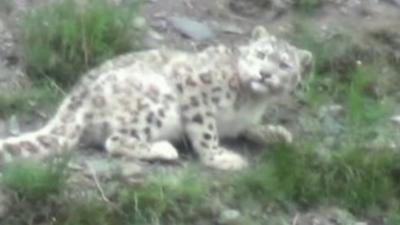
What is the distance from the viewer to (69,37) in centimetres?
910

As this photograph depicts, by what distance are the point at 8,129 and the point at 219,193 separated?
45.6 inches

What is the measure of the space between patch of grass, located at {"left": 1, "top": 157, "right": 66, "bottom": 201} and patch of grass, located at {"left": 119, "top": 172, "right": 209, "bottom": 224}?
330 millimetres

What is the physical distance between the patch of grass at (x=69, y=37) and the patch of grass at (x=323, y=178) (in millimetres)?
1218

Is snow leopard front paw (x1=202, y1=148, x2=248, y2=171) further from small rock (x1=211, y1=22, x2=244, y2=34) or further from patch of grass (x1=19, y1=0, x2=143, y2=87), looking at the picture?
small rock (x1=211, y1=22, x2=244, y2=34)

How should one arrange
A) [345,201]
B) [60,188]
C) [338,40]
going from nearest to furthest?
[60,188] < [345,201] < [338,40]

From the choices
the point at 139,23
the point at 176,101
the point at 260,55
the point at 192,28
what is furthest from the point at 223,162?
the point at 192,28

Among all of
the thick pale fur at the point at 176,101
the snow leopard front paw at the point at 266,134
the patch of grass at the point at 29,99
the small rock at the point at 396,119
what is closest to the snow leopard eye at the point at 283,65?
the thick pale fur at the point at 176,101

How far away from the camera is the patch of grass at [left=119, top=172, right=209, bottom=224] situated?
7953 mm

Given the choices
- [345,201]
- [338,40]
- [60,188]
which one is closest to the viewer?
[60,188]

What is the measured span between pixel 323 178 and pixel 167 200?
848mm

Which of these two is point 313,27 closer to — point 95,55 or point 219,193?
point 95,55

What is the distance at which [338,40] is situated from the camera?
10016 millimetres

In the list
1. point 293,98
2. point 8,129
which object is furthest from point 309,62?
point 8,129

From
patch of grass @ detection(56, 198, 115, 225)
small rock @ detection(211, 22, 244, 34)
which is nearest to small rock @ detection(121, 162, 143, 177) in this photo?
patch of grass @ detection(56, 198, 115, 225)
